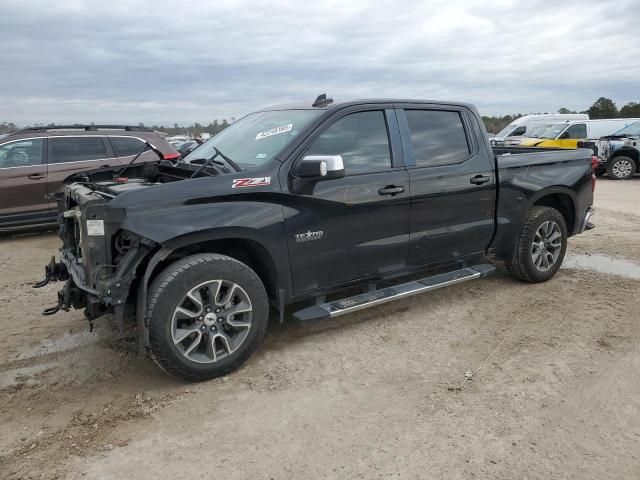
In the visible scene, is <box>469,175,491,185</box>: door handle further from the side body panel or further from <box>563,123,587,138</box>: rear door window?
<box>563,123,587,138</box>: rear door window

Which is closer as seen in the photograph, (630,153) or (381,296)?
(381,296)

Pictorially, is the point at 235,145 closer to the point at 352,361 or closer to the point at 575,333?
the point at 352,361

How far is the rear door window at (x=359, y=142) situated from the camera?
13.1ft

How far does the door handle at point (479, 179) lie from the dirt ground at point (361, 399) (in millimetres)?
1152

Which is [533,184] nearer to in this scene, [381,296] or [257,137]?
[381,296]

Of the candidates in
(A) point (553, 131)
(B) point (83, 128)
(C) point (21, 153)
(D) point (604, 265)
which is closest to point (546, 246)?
(D) point (604, 265)

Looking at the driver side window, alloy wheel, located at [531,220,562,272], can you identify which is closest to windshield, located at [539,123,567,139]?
alloy wheel, located at [531,220,562,272]

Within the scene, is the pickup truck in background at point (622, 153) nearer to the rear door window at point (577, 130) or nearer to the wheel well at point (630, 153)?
the wheel well at point (630, 153)

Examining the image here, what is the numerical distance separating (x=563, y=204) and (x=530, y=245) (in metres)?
0.79

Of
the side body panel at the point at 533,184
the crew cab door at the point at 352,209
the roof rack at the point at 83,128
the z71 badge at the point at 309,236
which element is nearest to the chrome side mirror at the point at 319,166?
the crew cab door at the point at 352,209

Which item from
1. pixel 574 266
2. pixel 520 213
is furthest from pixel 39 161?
pixel 574 266

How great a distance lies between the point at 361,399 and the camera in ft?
10.7

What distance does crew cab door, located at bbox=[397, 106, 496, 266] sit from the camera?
4.39m

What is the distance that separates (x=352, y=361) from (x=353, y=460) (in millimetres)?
1146
